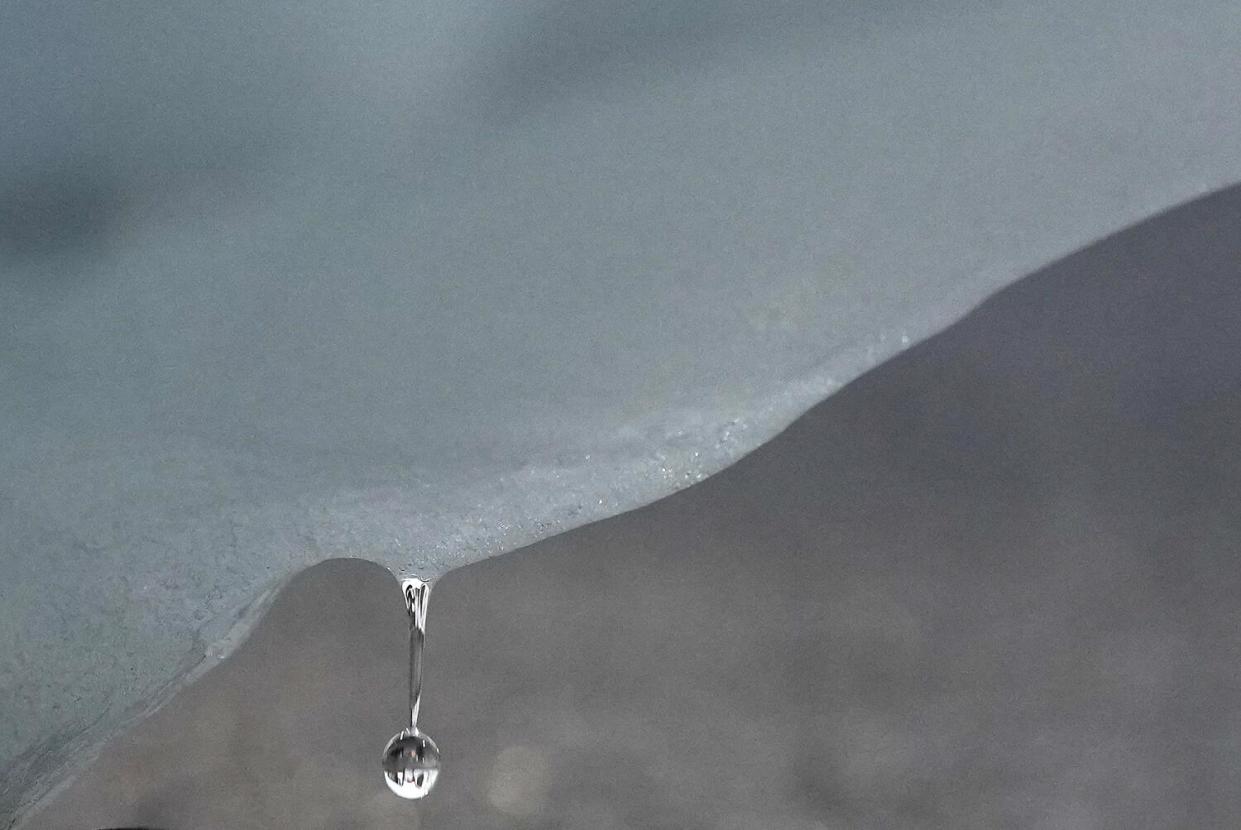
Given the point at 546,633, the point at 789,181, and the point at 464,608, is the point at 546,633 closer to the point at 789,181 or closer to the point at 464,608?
the point at 464,608

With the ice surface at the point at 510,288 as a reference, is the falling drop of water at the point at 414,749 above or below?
below

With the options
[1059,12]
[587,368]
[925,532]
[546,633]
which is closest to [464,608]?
[546,633]

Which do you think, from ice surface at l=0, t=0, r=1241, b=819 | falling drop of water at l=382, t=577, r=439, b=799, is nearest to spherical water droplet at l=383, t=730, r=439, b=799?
falling drop of water at l=382, t=577, r=439, b=799

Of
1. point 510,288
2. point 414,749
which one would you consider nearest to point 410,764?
point 414,749

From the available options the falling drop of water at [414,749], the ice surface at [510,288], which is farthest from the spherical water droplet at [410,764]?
the ice surface at [510,288]

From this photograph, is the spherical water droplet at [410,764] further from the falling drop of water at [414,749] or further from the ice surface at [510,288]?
the ice surface at [510,288]

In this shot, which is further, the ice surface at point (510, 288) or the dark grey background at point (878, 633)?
the dark grey background at point (878, 633)

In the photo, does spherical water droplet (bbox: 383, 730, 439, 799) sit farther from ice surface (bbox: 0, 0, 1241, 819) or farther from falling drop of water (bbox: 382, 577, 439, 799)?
ice surface (bbox: 0, 0, 1241, 819)
